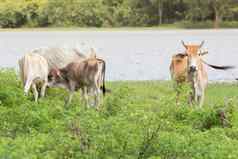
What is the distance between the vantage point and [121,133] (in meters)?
6.30

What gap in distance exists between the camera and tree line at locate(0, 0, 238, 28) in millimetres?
61000

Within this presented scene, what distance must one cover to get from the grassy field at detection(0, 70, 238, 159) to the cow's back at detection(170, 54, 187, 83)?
5.44 m

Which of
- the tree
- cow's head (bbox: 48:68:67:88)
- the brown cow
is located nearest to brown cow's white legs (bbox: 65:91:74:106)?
cow's head (bbox: 48:68:67:88)

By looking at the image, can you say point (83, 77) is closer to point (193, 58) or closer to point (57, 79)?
point (57, 79)

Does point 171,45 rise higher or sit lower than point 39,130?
lower

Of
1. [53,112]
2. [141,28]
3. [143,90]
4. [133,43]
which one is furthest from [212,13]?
[53,112]

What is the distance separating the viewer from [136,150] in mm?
6176

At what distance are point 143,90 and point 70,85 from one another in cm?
335

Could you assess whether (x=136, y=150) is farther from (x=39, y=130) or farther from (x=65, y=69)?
(x=65, y=69)

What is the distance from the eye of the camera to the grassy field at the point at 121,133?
6.07 metres

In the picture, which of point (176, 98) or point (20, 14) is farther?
point (20, 14)

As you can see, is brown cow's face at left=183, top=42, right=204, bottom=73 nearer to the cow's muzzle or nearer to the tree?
the cow's muzzle

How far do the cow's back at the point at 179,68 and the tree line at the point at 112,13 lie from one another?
151ft

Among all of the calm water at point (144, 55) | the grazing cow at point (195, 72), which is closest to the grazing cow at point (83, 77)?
the grazing cow at point (195, 72)
